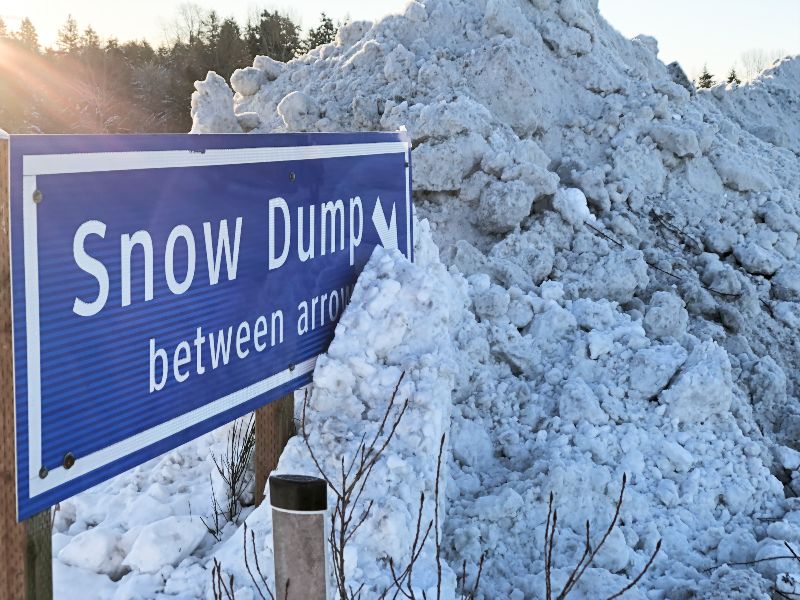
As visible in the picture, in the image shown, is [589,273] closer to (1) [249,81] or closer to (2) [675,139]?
(2) [675,139]

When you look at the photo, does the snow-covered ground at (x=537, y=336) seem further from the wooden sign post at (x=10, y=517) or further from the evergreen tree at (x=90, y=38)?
the evergreen tree at (x=90, y=38)

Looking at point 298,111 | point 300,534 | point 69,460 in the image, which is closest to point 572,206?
point 298,111

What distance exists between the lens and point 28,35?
95.3ft

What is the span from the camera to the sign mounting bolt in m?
2.54

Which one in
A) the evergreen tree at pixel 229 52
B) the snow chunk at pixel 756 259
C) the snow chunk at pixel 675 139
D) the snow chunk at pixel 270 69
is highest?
the evergreen tree at pixel 229 52

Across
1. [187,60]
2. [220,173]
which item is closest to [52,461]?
[220,173]

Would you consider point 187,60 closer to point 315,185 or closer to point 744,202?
point 744,202

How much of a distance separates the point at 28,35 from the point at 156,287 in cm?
2881

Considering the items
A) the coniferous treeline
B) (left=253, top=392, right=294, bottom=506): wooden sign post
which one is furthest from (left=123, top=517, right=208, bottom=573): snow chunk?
the coniferous treeline

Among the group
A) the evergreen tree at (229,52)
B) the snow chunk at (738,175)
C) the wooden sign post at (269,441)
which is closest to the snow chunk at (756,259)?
the snow chunk at (738,175)

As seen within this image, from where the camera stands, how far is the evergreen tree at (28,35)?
2858 cm

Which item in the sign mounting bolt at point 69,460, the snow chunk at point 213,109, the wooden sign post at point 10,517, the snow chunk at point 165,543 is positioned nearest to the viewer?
the wooden sign post at point 10,517

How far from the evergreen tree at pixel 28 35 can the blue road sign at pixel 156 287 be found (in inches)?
1069

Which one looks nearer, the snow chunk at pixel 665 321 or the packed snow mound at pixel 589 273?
the packed snow mound at pixel 589 273
